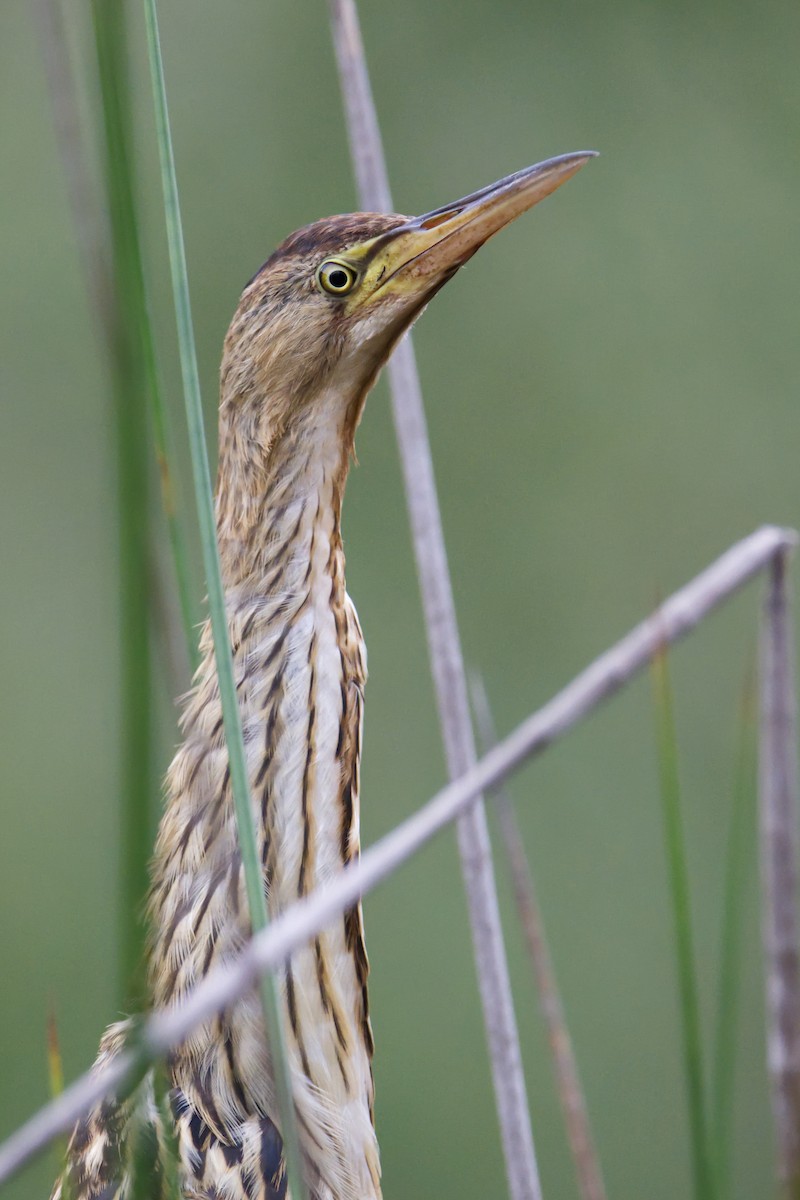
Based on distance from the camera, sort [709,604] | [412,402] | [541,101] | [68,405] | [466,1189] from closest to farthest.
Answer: [709,604], [412,402], [466,1189], [68,405], [541,101]

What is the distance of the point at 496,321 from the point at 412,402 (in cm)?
386

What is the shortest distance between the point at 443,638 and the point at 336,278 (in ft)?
1.20

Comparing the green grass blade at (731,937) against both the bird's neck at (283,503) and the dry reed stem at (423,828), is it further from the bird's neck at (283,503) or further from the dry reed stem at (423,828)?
the bird's neck at (283,503)

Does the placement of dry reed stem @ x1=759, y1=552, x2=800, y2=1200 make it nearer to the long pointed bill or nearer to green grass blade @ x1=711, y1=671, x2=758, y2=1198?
green grass blade @ x1=711, y1=671, x2=758, y2=1198

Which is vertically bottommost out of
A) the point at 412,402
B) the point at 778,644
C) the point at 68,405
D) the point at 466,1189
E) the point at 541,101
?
the point at 466,1189

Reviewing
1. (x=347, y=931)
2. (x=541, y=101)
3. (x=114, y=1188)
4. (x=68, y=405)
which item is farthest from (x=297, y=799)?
(x=541, y=101)

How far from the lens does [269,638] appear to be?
1.51 meters

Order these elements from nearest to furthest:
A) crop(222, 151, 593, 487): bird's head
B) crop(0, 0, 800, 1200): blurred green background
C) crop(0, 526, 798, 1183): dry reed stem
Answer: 1. crop(0, 526, 798, 1183): dry reed stem
2. crop(222, 151, 593, 487): bird's head
3. crop(0, 0, 800, 1200): blurred green background

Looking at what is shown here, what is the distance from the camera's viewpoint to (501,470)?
5.27 meters

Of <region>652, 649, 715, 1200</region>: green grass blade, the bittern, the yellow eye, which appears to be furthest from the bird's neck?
<region>652, 649, 715, 1200</region>: green grass blade

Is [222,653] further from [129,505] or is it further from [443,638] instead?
[443,638]

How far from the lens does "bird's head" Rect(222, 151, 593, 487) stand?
61.8 inches

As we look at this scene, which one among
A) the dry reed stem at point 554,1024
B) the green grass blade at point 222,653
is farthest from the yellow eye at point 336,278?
the green grass blade at point 222,653

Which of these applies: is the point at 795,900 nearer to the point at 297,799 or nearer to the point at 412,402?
the point at 297,799
